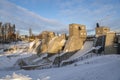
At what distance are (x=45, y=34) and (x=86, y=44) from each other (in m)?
14.6

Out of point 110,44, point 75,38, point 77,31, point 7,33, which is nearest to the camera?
point 110,44

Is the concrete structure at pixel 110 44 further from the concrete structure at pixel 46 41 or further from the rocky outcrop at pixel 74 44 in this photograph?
the concrete structure at pixel 46 41

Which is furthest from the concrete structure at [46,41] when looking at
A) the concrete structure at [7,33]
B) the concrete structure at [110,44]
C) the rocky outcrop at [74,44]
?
the concrete structure at [7,33]

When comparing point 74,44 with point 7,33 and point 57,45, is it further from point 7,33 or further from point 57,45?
point 7,33

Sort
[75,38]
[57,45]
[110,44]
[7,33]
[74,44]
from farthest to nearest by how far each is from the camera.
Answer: [7,33], [57,45], [75,38], [74,44], [110,44]

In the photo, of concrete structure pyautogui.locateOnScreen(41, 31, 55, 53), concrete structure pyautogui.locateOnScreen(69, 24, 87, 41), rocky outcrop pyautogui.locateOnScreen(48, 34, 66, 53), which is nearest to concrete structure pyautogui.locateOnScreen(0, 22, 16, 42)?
concrete structure pyautogui.locateOnScreen(41, 31, 55, 53)

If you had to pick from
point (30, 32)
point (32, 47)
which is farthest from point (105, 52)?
point (30, 32)

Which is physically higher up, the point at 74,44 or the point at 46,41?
the point at 46,41

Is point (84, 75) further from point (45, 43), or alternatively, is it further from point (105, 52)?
point (45, 43)

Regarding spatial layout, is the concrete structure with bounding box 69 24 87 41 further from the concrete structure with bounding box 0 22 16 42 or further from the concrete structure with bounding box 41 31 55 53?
the concrete structure with bounding box 0 22 16 42

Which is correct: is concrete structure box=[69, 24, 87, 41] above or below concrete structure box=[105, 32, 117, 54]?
above

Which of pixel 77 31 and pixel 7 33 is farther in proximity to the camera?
pixel 7 33

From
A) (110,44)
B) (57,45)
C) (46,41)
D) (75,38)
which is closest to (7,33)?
(46,41)

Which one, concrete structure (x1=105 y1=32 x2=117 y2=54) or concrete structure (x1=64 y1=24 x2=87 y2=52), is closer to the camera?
concrete structure (x1=105 y1=32 x2=117 y2=54)
